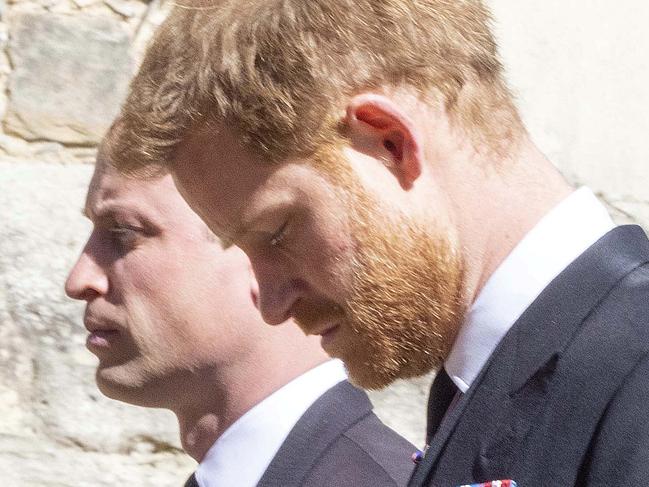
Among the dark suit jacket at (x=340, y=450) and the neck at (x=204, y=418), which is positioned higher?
the dark suit jacket at (x=340, y=450)

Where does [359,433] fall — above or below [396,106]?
below

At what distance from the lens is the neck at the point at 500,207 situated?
55.7 inches

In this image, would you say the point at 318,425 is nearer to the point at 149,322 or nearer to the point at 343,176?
the point at 149,322

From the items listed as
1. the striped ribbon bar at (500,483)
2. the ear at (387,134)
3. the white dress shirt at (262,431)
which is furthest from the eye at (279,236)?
the white dress shirt at (262,431)

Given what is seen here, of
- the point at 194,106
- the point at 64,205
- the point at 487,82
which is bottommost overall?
the point at 64,205

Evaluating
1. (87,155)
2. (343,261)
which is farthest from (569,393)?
(87,155)

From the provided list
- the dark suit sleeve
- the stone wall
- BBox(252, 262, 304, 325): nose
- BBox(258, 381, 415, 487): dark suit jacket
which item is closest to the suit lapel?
BBox(258, 381, 415, 487): dark suit jacket

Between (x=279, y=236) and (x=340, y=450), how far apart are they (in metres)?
0.74

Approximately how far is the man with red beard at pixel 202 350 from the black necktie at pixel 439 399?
69 centimetres

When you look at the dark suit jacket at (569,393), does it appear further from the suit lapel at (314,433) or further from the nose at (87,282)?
the nose at (87,282)

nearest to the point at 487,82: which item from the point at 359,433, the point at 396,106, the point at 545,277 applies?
the point at 396,106

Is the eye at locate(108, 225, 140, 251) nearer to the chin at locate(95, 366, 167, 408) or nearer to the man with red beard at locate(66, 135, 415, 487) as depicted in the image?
the man with red beard at locate(66, 135, 415, 487)

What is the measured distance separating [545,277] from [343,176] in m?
0.28

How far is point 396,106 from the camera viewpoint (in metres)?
1.51
